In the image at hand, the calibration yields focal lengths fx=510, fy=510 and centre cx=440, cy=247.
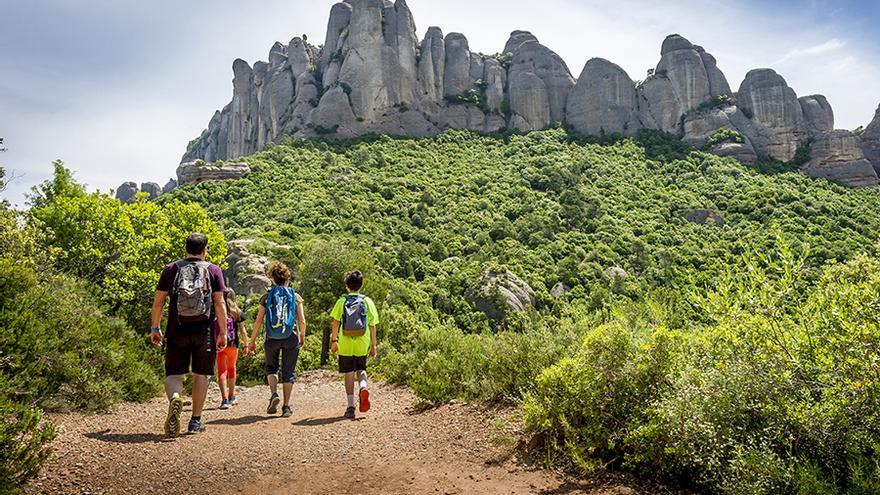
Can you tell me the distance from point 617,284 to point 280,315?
3754 centimetres

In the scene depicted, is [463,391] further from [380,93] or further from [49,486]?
[380,93]

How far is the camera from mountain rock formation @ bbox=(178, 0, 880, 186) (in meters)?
70.1

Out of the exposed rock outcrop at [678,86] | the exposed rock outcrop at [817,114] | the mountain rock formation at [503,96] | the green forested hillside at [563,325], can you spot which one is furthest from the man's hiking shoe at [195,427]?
the exposed rock outcrop at [817,114]

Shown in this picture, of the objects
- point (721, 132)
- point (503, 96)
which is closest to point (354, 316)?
point (721, 132)

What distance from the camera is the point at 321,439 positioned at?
17.5 feet

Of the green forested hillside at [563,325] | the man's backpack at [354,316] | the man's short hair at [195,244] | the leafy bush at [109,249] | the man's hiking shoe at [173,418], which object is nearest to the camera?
the green forested hillside at [563,325]

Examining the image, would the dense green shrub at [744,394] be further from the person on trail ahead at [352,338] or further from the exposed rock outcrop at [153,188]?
the exposed rock outcrop at [153,188]

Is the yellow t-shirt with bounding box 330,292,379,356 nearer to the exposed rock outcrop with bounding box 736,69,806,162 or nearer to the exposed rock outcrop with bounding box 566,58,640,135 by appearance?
the exposed rock outcrop with bounding box 566,58,640,135

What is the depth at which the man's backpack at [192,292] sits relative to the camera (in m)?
5.24

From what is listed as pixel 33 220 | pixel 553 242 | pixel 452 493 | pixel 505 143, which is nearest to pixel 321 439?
pixel 452 493

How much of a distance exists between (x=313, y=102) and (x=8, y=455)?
7615cm

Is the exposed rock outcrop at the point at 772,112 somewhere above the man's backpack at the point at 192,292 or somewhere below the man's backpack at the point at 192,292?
above

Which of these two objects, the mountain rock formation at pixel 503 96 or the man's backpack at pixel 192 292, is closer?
the man's backpack at pixel 192 292

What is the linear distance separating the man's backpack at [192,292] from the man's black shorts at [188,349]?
13 centimetres
